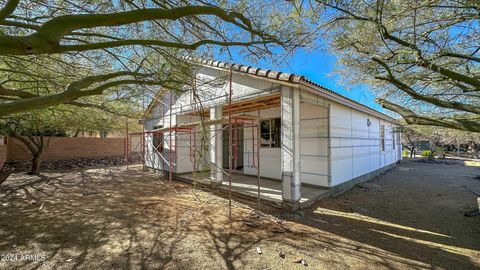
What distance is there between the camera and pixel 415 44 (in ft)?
12.0

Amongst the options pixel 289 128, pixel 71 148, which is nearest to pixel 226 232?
pixel 289 128

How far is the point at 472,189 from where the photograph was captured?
8.15 m

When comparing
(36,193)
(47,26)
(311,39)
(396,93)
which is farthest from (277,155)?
(36,193)

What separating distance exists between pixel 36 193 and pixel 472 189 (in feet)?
49.7

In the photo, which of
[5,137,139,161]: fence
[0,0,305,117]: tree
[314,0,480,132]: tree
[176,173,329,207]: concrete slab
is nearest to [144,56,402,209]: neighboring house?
[176,173,329,207]: concrete slab

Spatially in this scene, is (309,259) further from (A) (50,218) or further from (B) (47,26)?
(A) (50,218)

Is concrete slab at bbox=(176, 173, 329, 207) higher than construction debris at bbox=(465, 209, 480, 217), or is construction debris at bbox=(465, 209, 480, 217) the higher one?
concrete slab at bbox=(176, 173, 329, 207)

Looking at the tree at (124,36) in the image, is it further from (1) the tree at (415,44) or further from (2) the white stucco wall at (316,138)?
(2) the white stucco wall at (316,138)

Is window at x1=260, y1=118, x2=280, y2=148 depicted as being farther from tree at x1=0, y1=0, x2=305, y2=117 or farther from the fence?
the fence

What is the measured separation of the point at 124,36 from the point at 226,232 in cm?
434

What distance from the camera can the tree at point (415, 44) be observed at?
3607mm

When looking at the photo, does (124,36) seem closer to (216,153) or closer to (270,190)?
(216,153)

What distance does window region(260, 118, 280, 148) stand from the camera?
8.85 m

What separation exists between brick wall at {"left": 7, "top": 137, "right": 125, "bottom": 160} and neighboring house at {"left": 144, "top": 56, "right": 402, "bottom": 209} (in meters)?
9.17
